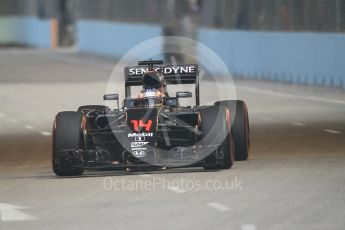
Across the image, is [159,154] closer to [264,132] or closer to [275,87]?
[264,132]

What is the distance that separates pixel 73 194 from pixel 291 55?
72.8 feet

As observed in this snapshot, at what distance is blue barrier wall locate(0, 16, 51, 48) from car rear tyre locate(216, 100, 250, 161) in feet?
194

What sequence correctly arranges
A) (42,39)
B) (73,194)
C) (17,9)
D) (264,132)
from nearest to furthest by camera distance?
(73,194)
(264,132)
(42,39)
(17,9)

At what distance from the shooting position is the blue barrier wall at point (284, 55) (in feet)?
112

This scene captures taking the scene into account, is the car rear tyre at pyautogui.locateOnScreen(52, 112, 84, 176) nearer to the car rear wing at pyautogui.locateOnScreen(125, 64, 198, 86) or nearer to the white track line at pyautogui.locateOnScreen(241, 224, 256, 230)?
the car rear wing at pyautogui.locateOnScreen(125, 64, 198, 86)

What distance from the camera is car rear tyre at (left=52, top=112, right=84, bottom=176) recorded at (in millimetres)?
16719

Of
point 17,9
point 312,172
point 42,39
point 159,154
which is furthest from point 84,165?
point 17,9

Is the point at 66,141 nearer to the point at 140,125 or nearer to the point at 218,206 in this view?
the point at 140,125

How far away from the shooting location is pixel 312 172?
16.4 m

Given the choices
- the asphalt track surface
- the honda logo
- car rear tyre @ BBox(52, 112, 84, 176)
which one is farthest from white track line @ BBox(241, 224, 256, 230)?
car rear tyre @ BBox(52, 112, 84, 176)

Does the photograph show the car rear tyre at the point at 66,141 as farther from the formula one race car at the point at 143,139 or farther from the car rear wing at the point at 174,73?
the car rear wing at the point at 174,73

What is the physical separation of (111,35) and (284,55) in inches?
937

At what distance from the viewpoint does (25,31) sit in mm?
81938

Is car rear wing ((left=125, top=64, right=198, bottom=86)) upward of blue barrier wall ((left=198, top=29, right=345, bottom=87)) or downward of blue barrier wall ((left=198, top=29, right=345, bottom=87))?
upward
